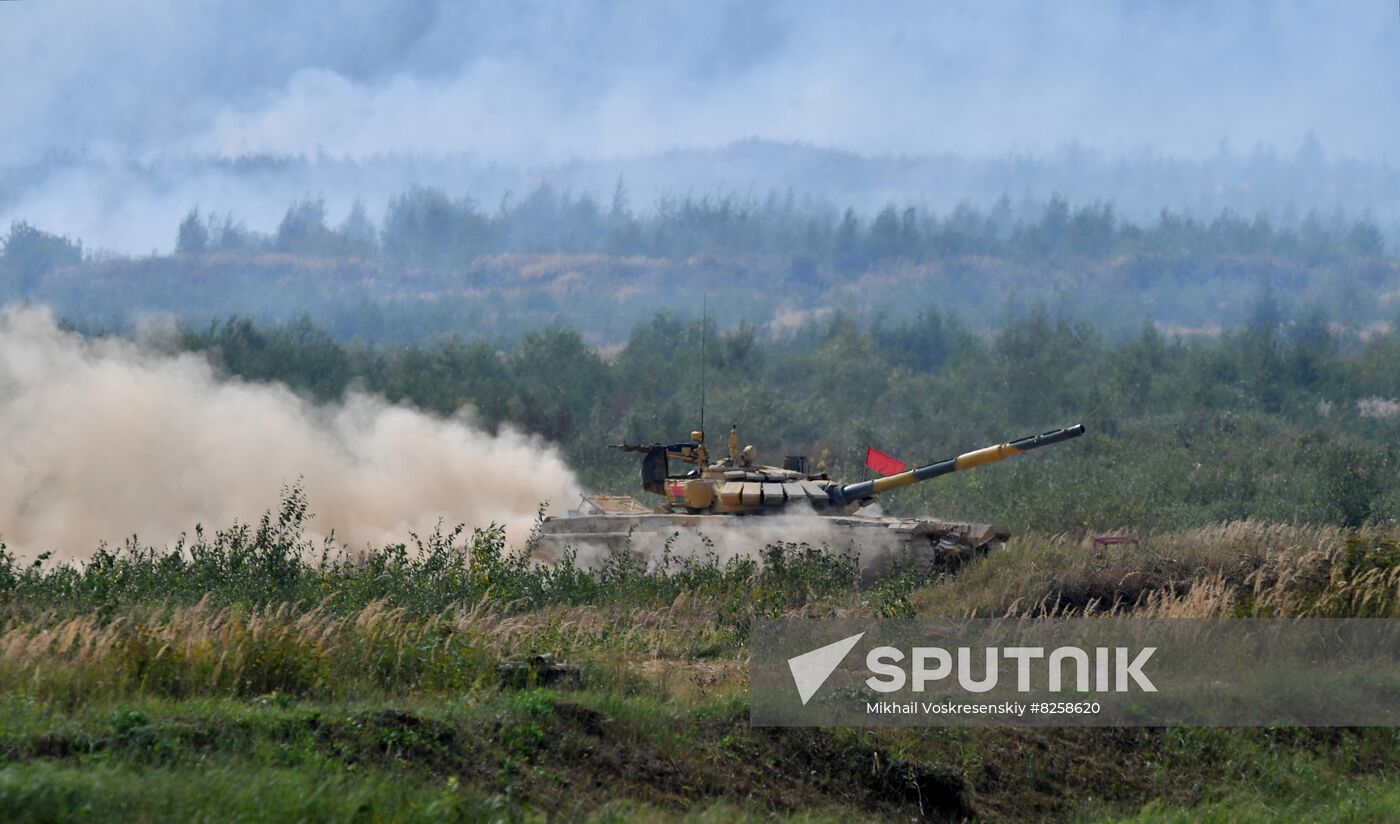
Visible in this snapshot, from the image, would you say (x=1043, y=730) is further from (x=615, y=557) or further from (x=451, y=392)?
(x=451, y=392)

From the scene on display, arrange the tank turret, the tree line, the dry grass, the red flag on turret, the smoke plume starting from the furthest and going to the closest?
the tree line, the smoke plume, the red flag on turret, the tank turret, the dry grass

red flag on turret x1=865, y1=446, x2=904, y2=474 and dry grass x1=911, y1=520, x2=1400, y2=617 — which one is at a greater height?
red flag on turret x1=865, y1=446, x2=904, y2=474

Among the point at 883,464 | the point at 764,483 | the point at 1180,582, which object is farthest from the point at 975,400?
the point at 1180,582

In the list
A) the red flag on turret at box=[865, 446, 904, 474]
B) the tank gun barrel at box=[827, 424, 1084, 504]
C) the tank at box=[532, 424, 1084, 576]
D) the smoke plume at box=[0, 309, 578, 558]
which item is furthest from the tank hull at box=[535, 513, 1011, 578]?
the smoke plume at box=[0, 309, 578, 558]

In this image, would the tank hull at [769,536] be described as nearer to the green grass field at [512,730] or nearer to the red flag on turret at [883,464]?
the red flag on turret at [883,464]

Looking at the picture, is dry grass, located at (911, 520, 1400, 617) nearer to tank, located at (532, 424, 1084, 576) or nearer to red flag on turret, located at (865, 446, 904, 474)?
tank, located at (532, 424, 1084, 576)

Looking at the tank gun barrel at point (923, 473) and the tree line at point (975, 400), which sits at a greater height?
the tank gun barrel at point (923, 473)

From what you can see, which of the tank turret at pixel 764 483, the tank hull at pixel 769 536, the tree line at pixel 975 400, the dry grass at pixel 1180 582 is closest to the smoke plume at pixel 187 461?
the tank turret at pixel 764 483

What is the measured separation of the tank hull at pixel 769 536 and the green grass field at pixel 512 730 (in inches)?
106

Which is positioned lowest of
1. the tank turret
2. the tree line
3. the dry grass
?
the tree line

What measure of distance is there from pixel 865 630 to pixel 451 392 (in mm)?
43053

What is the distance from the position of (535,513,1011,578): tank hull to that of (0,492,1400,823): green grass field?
2700 millimetres

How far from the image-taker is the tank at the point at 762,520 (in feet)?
77.0

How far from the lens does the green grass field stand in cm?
1103
